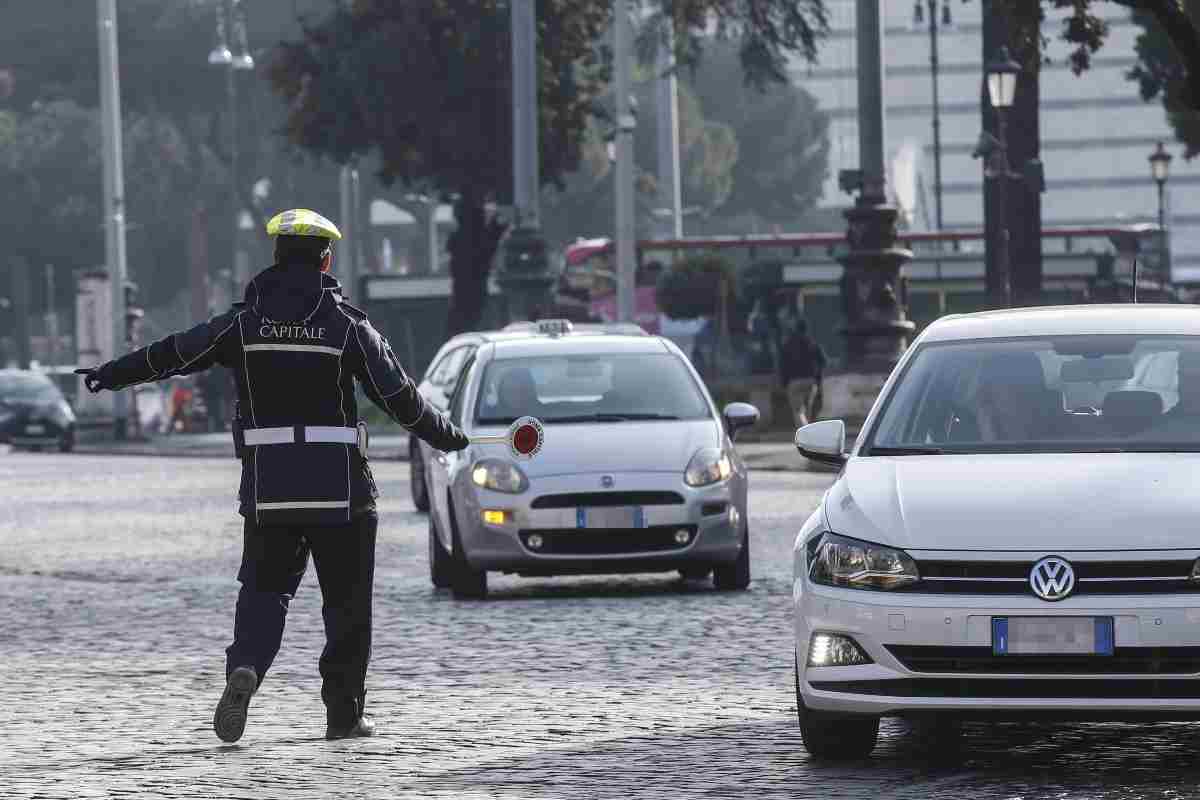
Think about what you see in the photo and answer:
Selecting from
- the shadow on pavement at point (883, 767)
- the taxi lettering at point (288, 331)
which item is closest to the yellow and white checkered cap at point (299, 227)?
the taxi lettering at point (288, 331)

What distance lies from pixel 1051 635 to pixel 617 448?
7.52 metres

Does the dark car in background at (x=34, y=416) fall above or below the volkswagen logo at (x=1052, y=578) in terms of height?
below

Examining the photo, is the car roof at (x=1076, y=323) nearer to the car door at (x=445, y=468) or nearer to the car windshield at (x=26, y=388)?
the car door at (x=445, y=468)

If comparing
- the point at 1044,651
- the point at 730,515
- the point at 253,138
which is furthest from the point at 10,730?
the point at 253,138

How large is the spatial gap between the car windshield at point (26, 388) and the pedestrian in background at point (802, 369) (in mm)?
15331

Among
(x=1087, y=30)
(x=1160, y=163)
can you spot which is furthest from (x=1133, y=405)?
(x=1160, y=163)

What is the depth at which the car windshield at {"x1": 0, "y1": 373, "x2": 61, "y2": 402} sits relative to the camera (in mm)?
49031

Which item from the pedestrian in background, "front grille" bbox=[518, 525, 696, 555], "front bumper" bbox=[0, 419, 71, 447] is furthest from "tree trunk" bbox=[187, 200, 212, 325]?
"front grille" bbox=[518, 525, 696, 555]

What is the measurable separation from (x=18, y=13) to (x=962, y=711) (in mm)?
79581

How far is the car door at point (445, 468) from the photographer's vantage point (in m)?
16.0

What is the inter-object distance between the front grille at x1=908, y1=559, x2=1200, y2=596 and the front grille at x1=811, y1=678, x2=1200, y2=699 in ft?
0.81

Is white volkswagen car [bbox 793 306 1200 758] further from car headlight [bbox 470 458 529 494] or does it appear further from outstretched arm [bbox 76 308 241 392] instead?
car headlight [bbox 470 458 529 494]

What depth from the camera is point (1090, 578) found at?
812cm

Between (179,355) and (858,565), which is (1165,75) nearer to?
(179,355)
